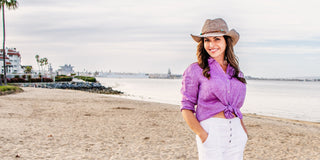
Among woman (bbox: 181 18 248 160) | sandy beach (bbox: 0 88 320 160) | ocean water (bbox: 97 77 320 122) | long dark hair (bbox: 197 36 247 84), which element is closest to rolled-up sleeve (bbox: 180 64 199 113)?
woman (bbox: 181 18 248 160)

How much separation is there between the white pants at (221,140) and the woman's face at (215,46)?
0.52 metres

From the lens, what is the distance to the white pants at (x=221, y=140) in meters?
2.14

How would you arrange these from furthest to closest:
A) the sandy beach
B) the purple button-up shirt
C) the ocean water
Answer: the ocean water < the sandy beach < the purple button-up shirt

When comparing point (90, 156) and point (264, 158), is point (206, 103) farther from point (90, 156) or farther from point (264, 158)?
point (264, 158)

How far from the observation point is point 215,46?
2279mm

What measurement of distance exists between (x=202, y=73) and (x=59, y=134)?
25.8ft

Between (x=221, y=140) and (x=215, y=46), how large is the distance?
0.73 meters

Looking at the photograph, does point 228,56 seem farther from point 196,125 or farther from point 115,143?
point 115,143

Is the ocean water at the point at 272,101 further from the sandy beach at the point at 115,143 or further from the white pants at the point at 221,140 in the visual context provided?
the white pants at the point at 221,140

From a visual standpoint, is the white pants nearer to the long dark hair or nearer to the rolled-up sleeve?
the rolled-up sleeve

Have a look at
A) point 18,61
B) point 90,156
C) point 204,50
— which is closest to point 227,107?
point 204,50

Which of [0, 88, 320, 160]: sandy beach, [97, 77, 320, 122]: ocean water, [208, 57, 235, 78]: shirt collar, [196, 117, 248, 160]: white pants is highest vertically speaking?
[208, 57, 235, 78]: shirt collar

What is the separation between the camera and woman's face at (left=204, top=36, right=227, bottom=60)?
2.28m

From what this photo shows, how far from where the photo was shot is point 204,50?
2.38 meters
